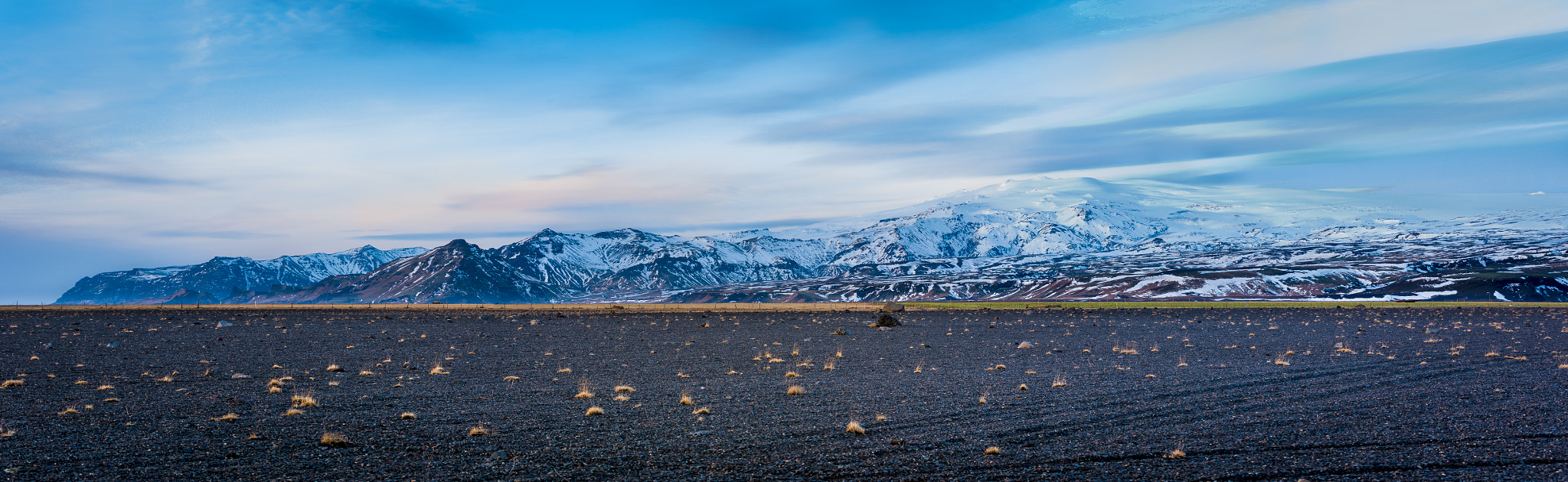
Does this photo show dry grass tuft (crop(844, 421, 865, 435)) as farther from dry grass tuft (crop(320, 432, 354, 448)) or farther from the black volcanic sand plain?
dry grass tuft (crop(320, 432, 354, 448))

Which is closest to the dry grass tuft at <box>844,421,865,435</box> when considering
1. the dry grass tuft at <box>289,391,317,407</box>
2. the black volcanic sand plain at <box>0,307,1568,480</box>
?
the black volcanic sand plain at <box>0,307,1568,480</box>

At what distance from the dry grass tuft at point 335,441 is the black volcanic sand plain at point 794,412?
0.68 ft

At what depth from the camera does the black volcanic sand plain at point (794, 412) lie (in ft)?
43.1

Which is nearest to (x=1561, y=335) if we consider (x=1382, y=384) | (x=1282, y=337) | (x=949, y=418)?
(x=1282, y=337)

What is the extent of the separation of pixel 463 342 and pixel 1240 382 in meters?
35.5

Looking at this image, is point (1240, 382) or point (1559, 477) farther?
point (1240, 382)

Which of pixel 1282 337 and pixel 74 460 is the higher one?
pixel 74 460

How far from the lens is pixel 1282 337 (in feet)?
152

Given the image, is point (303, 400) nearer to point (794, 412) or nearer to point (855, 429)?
point (794, 412)

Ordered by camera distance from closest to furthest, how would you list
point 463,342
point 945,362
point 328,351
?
point 945,362 < point 328,351 < point 463,342

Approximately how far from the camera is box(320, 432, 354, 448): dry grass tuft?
1467 centimetres

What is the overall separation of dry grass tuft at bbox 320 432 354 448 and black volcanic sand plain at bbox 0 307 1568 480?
0.21 metres

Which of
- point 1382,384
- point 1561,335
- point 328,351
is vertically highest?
point 328,351

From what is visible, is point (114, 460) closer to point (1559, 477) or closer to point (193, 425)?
point (193, 425)
